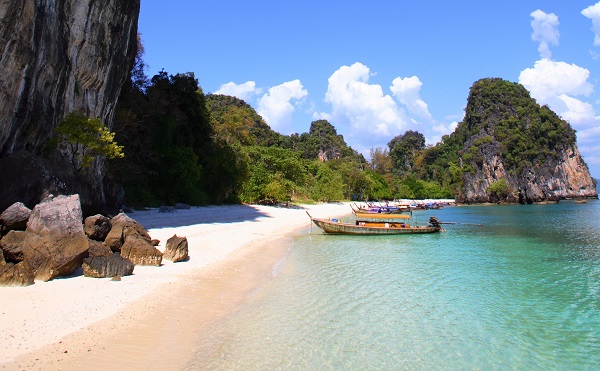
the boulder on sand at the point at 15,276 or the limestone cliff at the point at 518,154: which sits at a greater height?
the limestone cliff at the point at 518,154

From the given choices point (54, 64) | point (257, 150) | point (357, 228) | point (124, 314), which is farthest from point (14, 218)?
point (257, 150)

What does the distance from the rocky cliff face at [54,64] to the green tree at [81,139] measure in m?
0.47

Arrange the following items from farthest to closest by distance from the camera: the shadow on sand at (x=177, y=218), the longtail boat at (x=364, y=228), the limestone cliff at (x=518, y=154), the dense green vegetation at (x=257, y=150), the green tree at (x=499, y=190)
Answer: the limestone cliff at (x=518, y=154), the green tree at (x=499, y=190), the dense green vegetation at (x=257, y=150), the longtail boat at (x=364, y=228), the shadow on sand at (x=177, y=218)

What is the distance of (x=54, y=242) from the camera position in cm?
899

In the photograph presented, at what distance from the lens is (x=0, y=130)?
1256 cm

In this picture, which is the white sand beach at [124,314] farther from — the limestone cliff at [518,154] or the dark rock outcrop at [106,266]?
the limestone cliff at [518,154]

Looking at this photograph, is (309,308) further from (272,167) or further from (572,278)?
(272,167)

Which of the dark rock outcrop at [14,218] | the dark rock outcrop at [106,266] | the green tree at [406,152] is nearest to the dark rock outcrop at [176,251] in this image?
the dark rock outcrop at [106,266]

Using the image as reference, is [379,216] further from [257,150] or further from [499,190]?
[499,190]

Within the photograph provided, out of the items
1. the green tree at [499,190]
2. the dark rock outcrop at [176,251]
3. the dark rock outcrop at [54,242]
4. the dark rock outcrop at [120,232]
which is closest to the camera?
the dark rock outcrop at [54,242]

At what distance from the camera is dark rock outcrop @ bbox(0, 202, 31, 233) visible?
959 cm

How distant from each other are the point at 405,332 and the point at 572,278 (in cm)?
807

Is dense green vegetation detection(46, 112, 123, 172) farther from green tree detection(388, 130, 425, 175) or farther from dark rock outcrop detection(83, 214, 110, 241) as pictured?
green tree detection(388, 130, 425, 175)

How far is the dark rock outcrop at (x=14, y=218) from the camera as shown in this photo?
9.59 meters
